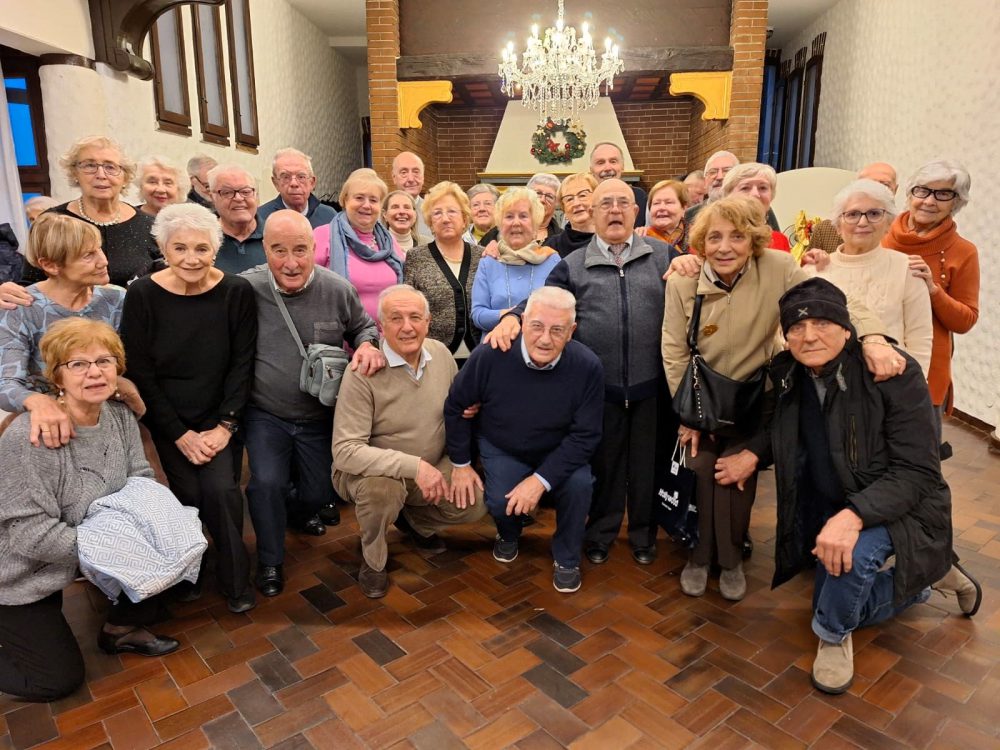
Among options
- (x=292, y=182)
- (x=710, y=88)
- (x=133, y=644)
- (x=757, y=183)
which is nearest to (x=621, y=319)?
(x=757, y=183)

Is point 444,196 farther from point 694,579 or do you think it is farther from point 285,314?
point 694,579

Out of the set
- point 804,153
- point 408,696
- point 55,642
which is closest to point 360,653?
point 408,696

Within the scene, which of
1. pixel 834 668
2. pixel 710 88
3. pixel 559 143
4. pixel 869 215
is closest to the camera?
pixel 834 668

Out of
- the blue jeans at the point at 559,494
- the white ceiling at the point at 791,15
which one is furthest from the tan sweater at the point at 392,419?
the white ceiling at the point at 791,15

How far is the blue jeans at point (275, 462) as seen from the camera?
262 cm

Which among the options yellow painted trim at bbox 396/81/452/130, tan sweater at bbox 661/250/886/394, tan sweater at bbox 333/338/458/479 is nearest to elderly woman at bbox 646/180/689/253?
tan sweater at bbox 661/250/886/394

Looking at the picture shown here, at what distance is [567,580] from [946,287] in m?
1.95

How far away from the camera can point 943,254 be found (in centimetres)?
266

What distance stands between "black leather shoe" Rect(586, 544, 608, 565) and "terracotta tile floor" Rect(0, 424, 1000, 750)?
6 centimetres

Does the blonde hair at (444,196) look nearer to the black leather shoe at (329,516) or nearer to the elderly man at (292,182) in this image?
the elderly man at (292,182)

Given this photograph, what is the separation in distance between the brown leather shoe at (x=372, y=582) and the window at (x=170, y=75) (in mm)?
4622

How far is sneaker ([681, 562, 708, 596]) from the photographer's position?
260 cm

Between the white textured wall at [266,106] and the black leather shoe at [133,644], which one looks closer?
the black leather shoe at [133,644]

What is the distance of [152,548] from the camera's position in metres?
2.06
